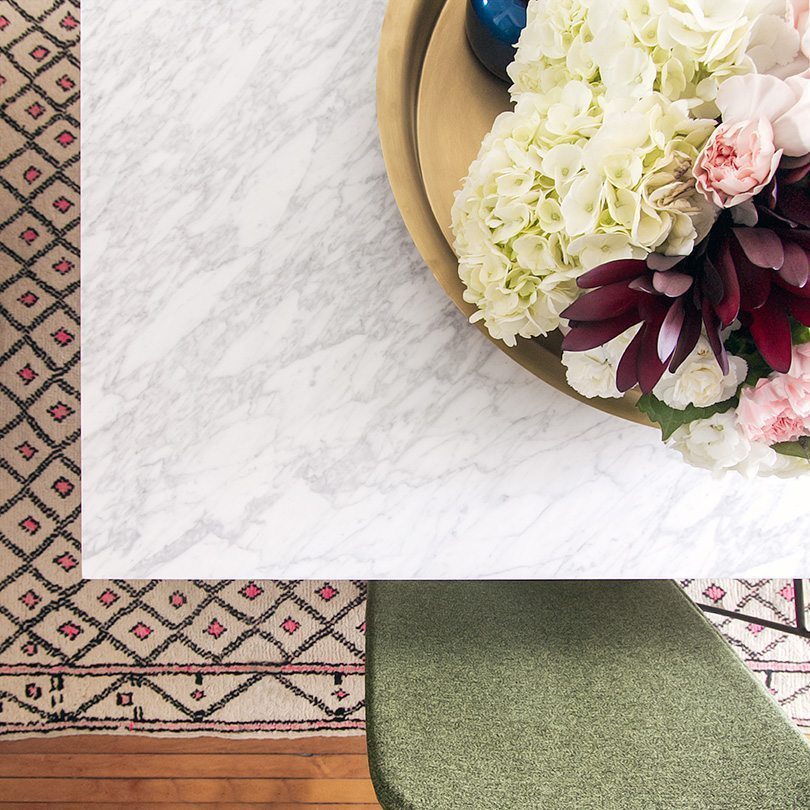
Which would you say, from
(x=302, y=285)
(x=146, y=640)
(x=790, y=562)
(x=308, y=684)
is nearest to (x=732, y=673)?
(x=790, y=562)

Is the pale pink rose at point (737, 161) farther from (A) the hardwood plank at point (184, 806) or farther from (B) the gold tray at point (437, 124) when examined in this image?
(A) the hardwood plank at point (184, 806)

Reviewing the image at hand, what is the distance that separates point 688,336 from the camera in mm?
439

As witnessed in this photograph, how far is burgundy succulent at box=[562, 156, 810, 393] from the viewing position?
41 centimetres

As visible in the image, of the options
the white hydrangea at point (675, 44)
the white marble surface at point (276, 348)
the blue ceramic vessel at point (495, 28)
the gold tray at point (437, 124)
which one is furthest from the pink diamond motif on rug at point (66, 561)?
the white hydrangea at point (675, 44)

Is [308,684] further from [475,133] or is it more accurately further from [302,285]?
[475,133]

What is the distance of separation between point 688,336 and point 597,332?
52mm

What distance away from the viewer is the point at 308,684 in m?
1.28

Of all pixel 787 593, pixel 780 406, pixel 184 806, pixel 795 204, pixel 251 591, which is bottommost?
pixel 787 593

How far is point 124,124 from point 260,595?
2.72ft

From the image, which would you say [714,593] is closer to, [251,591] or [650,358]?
[251,591]

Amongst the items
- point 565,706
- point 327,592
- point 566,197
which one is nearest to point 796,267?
point 566,197

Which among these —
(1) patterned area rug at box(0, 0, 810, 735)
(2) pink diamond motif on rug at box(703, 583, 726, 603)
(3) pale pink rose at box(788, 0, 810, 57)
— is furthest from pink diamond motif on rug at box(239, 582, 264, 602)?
(3) pale pink rose at box(788, 0, 810, 57)

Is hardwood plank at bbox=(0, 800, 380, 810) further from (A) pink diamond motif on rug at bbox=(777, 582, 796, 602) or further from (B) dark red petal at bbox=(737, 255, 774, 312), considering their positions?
(B) dark red petal at bbox=(737, 255, 774, 312)

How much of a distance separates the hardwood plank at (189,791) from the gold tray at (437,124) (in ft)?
3.10
